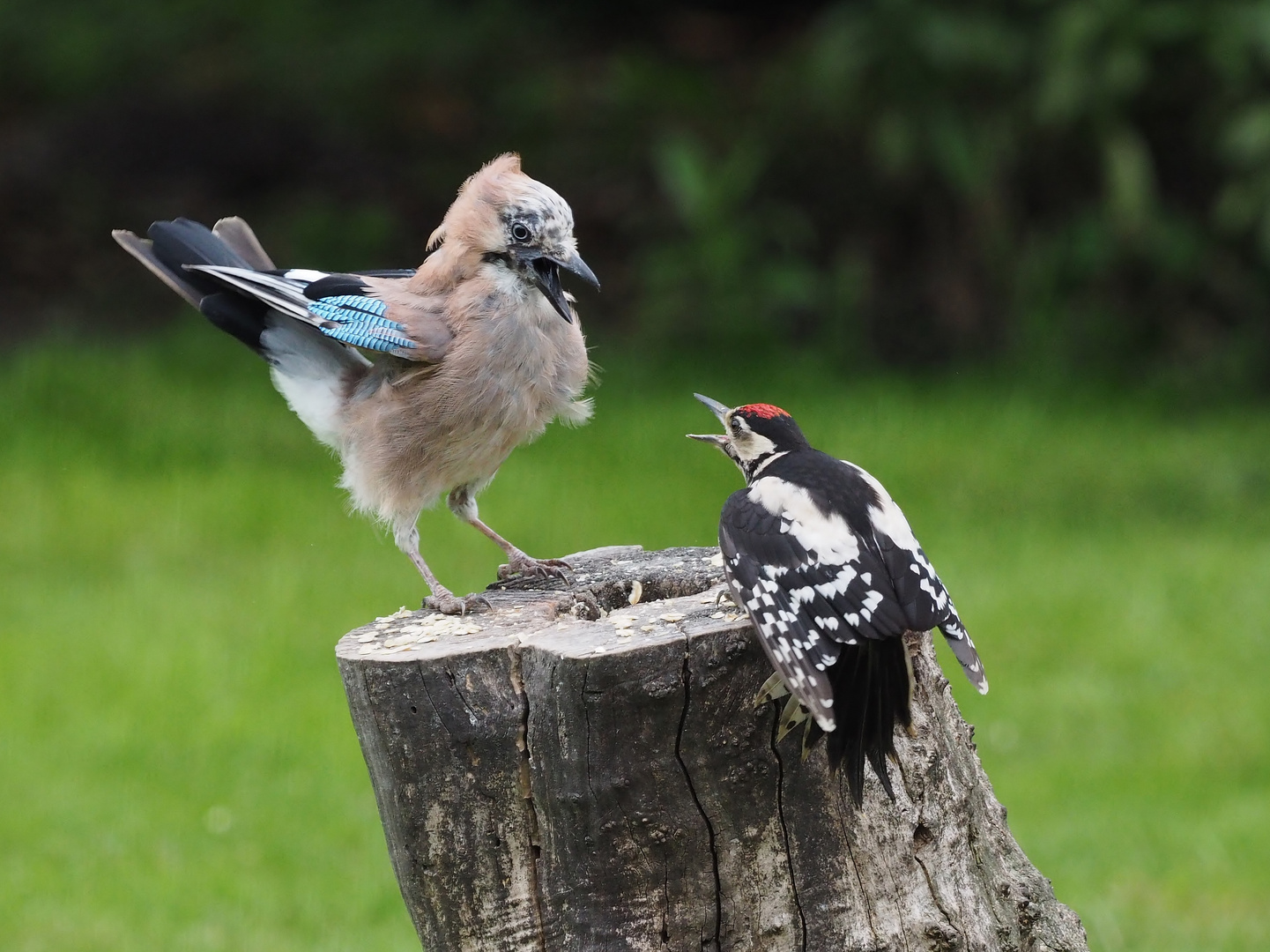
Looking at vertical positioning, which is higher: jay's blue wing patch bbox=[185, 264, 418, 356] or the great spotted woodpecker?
jay's blue wing patch bbox=[185, 264, 418, 356]

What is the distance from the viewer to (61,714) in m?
7.91

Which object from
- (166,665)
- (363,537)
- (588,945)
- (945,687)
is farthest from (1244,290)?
(588,945)

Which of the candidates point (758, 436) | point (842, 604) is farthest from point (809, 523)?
point (758, 436)

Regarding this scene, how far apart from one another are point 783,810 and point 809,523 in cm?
68

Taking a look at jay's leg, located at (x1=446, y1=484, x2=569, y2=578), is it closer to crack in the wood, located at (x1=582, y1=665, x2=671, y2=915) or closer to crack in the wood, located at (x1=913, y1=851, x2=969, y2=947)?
crack in the wood, located at (x1=582, y1=665, x2=671, y2=915)

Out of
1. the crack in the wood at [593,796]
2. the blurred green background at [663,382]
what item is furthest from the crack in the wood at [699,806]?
the blurred green background at [663,382]

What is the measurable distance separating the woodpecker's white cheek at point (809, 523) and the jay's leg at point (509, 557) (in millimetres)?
953

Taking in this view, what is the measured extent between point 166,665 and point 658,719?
509 cm

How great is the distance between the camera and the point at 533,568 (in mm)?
4914

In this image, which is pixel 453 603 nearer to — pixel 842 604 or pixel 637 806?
pixel 637 806

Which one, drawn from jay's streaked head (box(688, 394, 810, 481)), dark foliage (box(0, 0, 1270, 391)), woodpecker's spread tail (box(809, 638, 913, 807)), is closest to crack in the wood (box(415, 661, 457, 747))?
woodpecker's spread tail (box(809, 638, 913, 807))

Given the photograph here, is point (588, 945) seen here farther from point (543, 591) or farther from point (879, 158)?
point (879, 158)

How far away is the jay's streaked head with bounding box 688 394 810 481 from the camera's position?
14.5 feet

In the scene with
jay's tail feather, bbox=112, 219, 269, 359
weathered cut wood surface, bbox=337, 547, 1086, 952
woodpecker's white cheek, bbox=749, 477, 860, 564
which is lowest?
weathered cut wood surface, bbox=337, 547, 1086, 952
